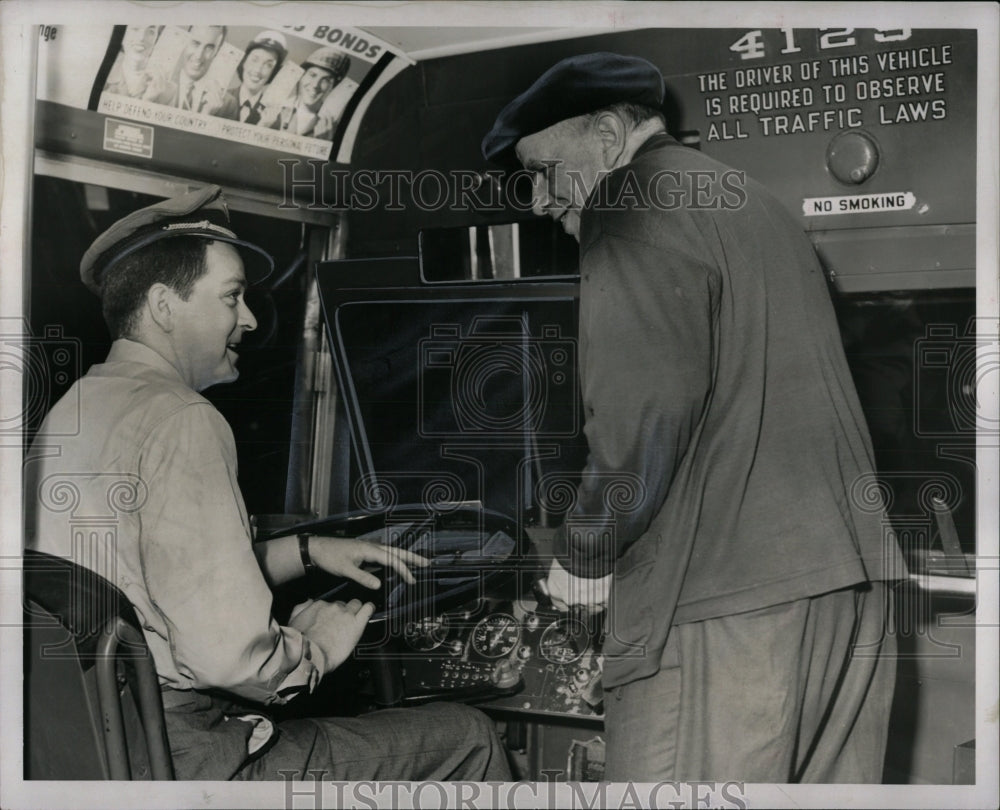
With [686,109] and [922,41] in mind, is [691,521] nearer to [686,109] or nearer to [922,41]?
[686,109]

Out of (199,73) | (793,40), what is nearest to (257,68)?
(199,73)

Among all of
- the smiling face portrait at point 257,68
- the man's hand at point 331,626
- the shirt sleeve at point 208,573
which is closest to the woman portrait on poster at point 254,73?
the smiling face portrait at point 257,68

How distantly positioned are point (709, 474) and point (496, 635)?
1.70 feet

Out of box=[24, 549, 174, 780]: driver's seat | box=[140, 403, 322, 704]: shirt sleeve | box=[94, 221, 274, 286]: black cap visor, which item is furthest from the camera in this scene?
box=[94, 221, 274, 286]: black cap visor

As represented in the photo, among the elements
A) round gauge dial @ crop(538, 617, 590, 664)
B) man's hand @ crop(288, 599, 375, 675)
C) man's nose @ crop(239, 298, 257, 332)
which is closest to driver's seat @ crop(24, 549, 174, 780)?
man's hand @ crop(288, 599, 375, 675)

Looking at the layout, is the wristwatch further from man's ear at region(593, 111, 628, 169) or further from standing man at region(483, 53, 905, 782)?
man's ear at region(593, 111, 628, 169)

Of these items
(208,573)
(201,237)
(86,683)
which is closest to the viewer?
(86,683)

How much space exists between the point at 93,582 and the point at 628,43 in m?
1.42

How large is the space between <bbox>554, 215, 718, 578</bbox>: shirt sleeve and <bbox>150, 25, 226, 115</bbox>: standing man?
0.80m

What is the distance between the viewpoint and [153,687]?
5.19 ft

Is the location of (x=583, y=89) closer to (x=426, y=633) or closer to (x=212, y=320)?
(x=212, y=320)

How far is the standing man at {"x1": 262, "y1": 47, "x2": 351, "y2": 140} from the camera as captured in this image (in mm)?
1844

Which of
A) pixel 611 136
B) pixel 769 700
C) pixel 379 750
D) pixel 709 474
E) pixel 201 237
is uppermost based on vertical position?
pixel 611 136

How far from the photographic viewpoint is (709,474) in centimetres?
171
